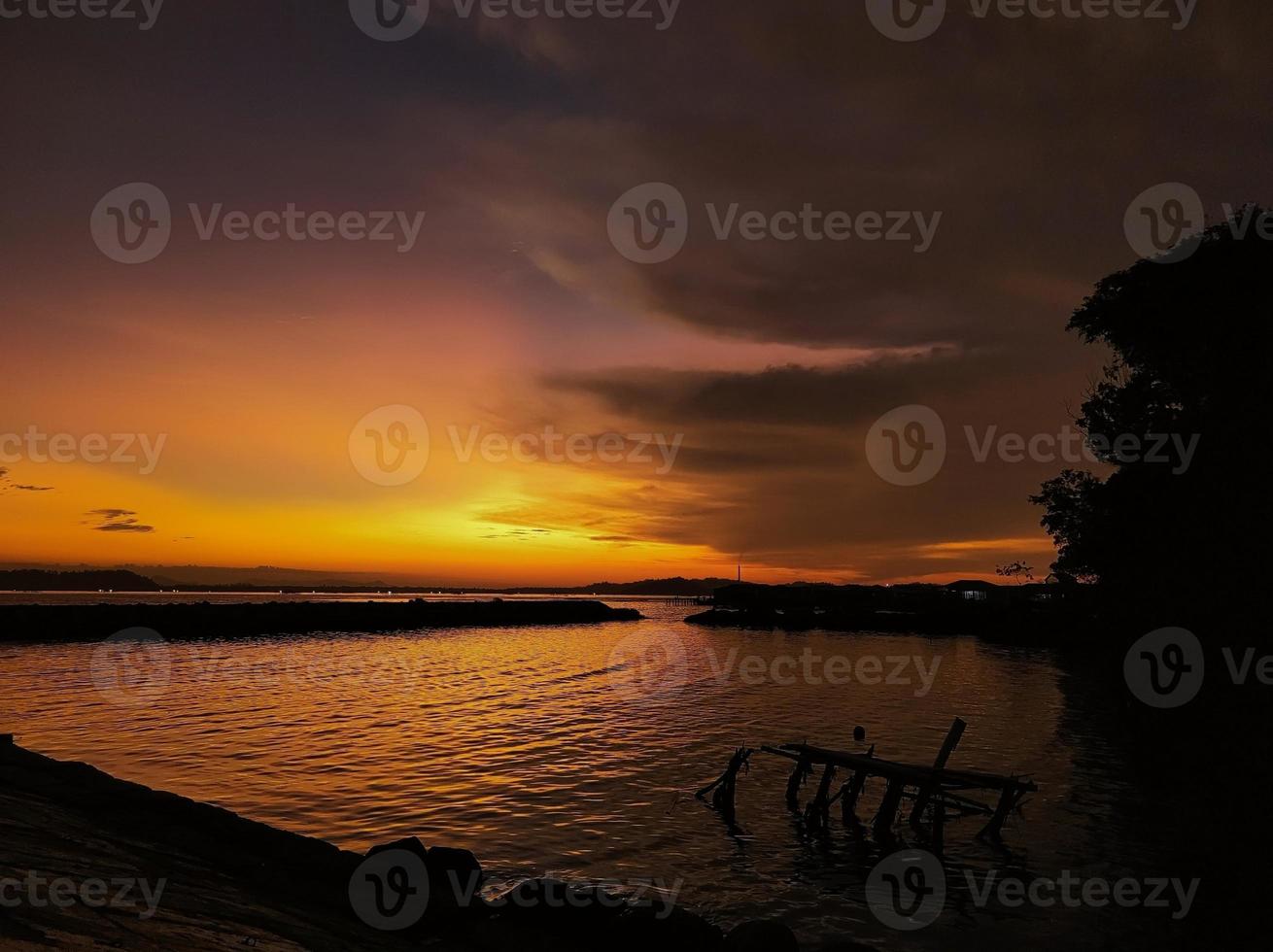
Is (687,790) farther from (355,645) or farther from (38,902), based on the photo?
(355,645)

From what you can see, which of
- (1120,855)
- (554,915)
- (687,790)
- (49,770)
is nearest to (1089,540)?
(1120,855)

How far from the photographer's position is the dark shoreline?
80375mm

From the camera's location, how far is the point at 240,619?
320ft

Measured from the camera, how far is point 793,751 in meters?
23.3

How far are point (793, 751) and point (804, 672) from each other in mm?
41652

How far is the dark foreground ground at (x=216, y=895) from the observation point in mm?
7363
